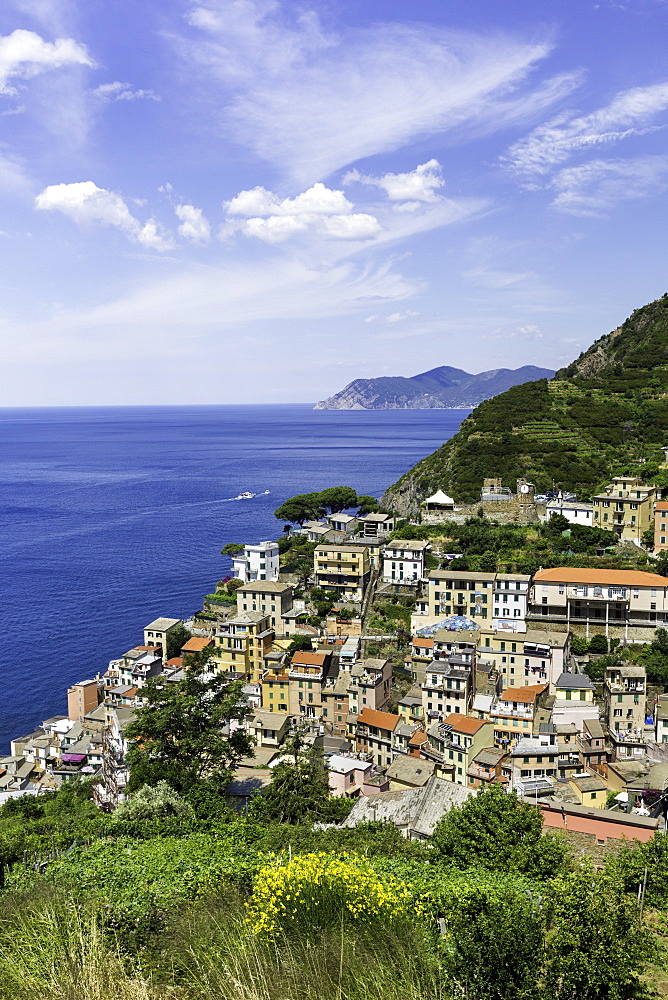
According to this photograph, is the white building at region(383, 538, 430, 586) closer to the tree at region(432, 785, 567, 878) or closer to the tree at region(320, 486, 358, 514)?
the tree at region(320, 486, 358, 514)

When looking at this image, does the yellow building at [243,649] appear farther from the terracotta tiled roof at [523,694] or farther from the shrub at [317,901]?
the shrub at [317,901]

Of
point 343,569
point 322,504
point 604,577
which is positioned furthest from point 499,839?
point 322,504

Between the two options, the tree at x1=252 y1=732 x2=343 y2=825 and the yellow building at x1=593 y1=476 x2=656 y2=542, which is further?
the yellow building at x1=593 y1=476 x2=656 y2=542

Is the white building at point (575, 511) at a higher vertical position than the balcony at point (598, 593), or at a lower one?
higher

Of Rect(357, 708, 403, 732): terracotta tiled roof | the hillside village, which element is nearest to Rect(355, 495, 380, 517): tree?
the hillside village

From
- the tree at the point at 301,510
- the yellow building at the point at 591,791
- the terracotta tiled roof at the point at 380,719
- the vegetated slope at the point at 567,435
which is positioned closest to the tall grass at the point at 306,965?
the yellow building at the point at 591,791

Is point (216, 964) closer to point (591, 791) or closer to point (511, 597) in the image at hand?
point (591, 791)
